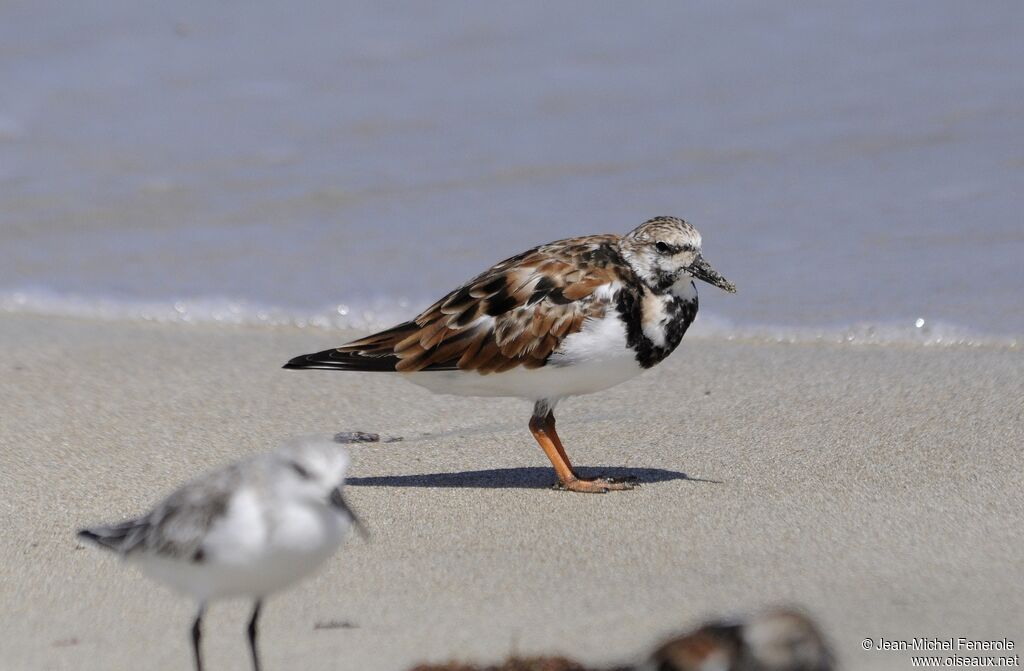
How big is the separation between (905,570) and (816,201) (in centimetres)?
533

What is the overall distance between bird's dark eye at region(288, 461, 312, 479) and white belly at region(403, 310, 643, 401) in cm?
211

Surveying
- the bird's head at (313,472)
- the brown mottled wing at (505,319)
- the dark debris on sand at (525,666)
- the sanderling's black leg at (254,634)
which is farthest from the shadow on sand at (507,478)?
the bird's head at (313,472)

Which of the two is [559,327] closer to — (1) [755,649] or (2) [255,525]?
(2) [255,525]

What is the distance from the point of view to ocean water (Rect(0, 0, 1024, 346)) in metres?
8.47

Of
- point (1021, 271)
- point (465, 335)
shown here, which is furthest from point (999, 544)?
point (1021, 271)

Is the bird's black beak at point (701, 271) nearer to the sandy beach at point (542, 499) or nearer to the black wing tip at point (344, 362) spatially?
the sandy beach at point (542, 499)

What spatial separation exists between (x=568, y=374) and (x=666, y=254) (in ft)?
1.86

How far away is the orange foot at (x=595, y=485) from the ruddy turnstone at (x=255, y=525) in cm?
204

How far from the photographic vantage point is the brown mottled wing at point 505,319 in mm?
5371

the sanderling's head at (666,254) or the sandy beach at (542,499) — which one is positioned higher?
the sanderling's head at (666,254)

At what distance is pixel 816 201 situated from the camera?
374 inches

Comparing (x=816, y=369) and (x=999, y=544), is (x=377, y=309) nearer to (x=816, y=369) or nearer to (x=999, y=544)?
(x=816, y=369)

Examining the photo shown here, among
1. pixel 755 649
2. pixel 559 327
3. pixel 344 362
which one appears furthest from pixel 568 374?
pixel 755 649

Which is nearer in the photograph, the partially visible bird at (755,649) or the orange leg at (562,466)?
the partially visible bird at (755,649)
